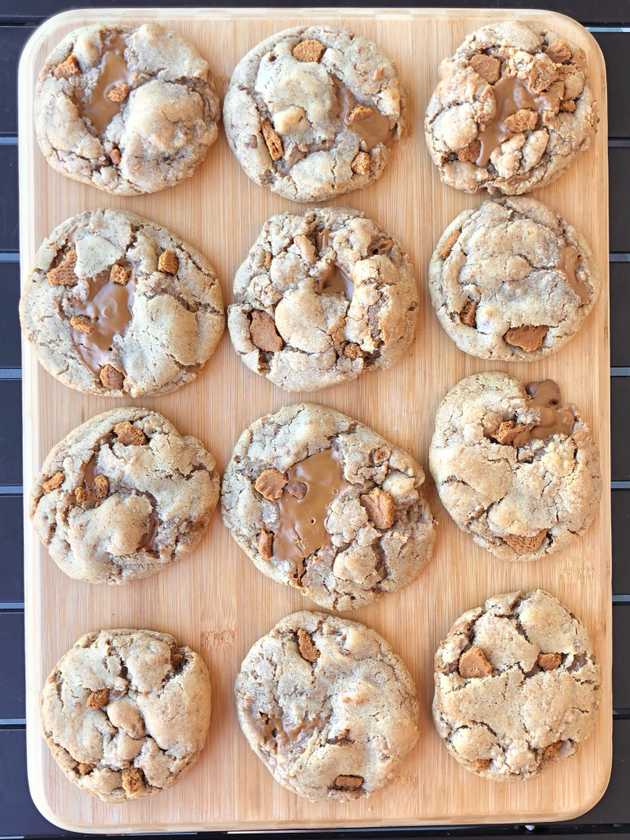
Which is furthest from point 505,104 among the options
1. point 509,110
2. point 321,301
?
point 321,301

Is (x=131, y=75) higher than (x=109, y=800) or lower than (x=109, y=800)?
higher

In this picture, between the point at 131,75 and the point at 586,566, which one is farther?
the point at 586,566

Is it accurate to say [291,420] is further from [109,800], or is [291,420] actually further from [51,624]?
[109,800]

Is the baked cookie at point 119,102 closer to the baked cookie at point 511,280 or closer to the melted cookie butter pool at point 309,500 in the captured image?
the baked cookie at point 511,280

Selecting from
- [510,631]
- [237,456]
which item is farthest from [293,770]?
[237,456]

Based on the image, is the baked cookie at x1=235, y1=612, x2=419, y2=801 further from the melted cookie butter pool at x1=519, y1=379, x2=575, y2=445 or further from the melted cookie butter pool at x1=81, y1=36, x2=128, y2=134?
the melted cookie butter pool at x1=81, y1=36, x2=128, y2=134

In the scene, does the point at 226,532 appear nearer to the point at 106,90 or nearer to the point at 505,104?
the point at 106,90

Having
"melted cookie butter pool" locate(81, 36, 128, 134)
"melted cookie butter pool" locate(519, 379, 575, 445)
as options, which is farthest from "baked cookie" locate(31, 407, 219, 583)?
"melted cookie butter pool" locate(519, 379, 575, 445)
